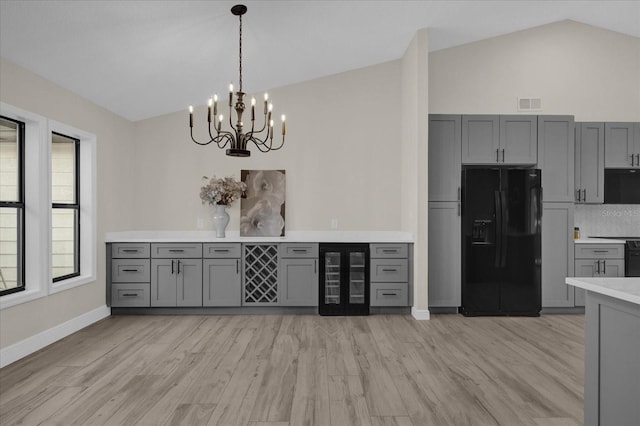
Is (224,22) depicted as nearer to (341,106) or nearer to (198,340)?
(341,106)

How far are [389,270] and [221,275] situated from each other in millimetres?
2036

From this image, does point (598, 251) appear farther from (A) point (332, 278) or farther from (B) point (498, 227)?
(A) point (332, 278)

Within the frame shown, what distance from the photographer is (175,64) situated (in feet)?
14.0

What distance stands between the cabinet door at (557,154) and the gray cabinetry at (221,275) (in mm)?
3899

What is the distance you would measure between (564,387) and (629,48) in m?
4.90

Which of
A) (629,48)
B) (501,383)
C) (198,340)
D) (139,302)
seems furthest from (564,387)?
(629,48)

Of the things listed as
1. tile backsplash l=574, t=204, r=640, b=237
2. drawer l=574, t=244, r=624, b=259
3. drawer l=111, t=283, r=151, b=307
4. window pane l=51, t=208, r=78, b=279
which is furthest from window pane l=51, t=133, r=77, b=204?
tile backsplash l=574, t=204, r=640, b=237

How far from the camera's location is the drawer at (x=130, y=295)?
4.99m

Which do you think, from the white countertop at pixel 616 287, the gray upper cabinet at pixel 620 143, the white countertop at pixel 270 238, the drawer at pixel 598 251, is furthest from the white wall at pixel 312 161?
the white countertop at pixel 616 287

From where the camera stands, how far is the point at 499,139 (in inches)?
201

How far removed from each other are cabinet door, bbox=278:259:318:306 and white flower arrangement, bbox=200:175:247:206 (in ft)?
3.53

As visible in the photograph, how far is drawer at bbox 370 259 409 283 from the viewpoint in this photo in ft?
16.5

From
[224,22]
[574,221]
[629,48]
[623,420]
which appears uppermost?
[629,48]

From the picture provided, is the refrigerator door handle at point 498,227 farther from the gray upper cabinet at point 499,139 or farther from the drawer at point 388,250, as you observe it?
the drawer at point 388,250
